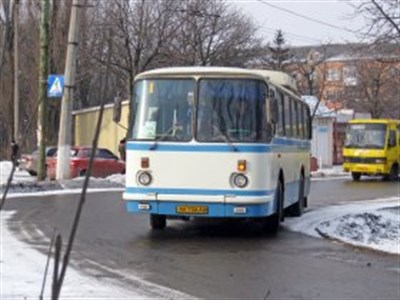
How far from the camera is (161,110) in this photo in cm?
1358

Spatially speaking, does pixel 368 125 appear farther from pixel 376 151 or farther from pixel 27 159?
pixel 27 159

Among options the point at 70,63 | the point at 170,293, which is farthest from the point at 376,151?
the point at 170,293

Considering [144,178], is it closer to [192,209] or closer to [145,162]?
[145,162]

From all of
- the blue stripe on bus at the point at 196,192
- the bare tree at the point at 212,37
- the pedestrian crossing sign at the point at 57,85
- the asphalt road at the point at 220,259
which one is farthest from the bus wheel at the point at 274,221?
the bare tree at the point at 212,37

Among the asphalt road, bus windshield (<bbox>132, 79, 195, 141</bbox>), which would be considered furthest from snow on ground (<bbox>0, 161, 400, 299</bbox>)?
bus windshield (<bbox>132, 79, 195, 141</bbox>)

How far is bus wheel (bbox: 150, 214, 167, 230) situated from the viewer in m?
14.8

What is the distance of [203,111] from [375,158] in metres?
28.1

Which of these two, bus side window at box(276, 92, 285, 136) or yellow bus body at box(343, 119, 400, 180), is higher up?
bus side window at box(276, 92, 285, 136)

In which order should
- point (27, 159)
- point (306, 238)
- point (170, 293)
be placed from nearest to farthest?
point (170, 293), point (306, 238), point (27, 159)

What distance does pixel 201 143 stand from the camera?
1347 centimetres

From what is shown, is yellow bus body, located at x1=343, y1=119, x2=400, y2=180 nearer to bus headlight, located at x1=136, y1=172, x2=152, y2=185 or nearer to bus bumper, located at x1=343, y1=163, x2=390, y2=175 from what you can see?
bus bumper, located at x1=343, y1=163, x2=390, y2=175

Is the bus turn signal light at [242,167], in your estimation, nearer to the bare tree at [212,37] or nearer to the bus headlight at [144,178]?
the bus headlight at [144,178]

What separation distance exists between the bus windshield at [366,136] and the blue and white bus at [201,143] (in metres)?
27.8

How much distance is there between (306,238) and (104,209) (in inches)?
223
